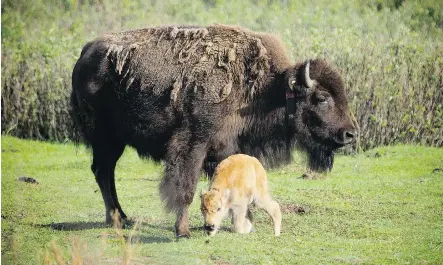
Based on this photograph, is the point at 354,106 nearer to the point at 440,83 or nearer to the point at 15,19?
the point at 440,83

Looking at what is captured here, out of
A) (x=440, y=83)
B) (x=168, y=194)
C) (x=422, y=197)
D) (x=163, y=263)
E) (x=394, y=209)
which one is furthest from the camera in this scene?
(x=440, y=83)

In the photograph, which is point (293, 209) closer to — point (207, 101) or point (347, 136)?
point (347, 136)

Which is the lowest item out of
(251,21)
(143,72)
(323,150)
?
(251,21)

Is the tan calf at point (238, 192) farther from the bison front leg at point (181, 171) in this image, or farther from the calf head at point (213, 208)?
the bison front leg at point (181, 171)

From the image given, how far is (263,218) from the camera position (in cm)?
1049

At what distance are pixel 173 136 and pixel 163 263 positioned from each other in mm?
2036

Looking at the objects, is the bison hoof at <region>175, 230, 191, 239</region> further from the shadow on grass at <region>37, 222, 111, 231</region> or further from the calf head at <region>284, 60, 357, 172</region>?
the calf head at <region>284, 60, 357, 172</region>

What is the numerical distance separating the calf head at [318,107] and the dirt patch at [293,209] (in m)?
1.09

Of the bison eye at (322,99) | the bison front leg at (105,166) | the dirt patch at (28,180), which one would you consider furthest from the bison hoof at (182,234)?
the dirt patch at (28,180)

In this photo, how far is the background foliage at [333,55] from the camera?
17.0 metres

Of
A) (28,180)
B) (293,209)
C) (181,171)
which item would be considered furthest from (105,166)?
(28,180)

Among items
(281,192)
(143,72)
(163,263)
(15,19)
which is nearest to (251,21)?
(15,19)

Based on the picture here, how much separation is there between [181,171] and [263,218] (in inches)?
54.4

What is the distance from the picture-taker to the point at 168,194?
31.7 feet
